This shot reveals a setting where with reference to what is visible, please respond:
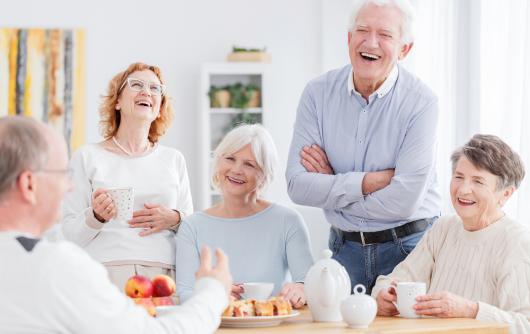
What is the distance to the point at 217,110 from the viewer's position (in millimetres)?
4492

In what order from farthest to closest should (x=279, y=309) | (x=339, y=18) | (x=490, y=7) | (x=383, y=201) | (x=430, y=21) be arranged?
(x=339, y=18), (x=430, y=21), (x=490, y=7), (x=383, y=201), (x=279, y=309)

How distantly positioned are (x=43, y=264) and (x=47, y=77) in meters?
3.98

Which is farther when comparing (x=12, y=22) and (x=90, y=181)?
(x=12, y=22)

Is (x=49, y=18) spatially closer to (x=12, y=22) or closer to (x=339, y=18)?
(x=12, y=22)

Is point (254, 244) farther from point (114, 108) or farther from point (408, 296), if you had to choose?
point (114, 108)

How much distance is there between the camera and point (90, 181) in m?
2.12

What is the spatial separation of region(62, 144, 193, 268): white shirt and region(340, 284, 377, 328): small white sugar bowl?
90cm

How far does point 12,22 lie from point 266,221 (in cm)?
347

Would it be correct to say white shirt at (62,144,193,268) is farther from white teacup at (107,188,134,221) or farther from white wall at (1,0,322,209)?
white wall at (1,0,322,209)

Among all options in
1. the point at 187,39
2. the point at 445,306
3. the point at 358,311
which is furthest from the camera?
the point at 187,39

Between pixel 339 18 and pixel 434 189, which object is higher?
pixel 339 18

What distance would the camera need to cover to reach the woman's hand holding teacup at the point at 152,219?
6.80 ft

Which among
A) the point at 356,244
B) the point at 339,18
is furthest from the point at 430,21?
the point at 356,244

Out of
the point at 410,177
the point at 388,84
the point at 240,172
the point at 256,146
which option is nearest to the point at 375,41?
the point at 388,84
